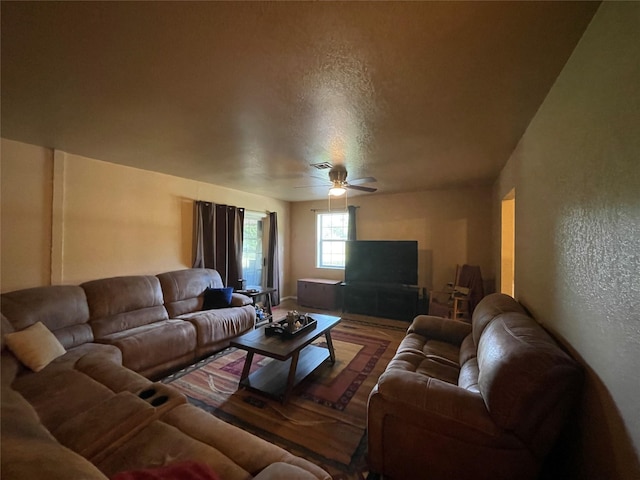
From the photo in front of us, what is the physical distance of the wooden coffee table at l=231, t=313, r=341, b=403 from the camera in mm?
2299

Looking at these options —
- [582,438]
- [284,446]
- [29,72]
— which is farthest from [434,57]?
[284,446]

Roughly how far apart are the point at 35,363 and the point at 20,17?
2.23 m

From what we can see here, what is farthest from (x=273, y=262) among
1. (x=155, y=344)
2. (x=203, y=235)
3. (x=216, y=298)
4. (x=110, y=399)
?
(x=110, y=399)

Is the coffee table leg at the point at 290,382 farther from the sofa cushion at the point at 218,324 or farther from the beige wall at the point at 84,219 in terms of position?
A: the beige wall at the point at 84,219

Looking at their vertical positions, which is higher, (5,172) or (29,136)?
(29,136)

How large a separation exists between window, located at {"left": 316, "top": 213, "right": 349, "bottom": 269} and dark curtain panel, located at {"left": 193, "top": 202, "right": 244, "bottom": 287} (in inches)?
77.0

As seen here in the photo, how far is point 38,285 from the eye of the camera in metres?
2.72

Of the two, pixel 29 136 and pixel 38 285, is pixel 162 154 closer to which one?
pixel 29 136

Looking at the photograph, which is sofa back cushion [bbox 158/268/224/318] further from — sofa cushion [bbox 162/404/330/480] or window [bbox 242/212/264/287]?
sofa cushion [bbox 162/404/330/480]

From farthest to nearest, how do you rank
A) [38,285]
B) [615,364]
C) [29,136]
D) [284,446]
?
1. [38,285]
2. [29,136]
3. [284,446]
4. [615,364]

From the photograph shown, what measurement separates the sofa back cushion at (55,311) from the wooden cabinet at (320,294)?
3.58 meters

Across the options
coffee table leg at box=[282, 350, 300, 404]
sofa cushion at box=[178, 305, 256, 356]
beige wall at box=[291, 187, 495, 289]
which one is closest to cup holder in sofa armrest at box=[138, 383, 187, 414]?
coffee table leg at box=[282, 350, 300, 404]

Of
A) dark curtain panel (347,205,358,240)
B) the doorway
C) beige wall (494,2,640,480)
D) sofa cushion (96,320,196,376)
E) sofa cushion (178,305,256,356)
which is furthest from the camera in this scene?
dark curtain panel (347,205,358,240)

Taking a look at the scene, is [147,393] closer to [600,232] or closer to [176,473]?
[176,473]
